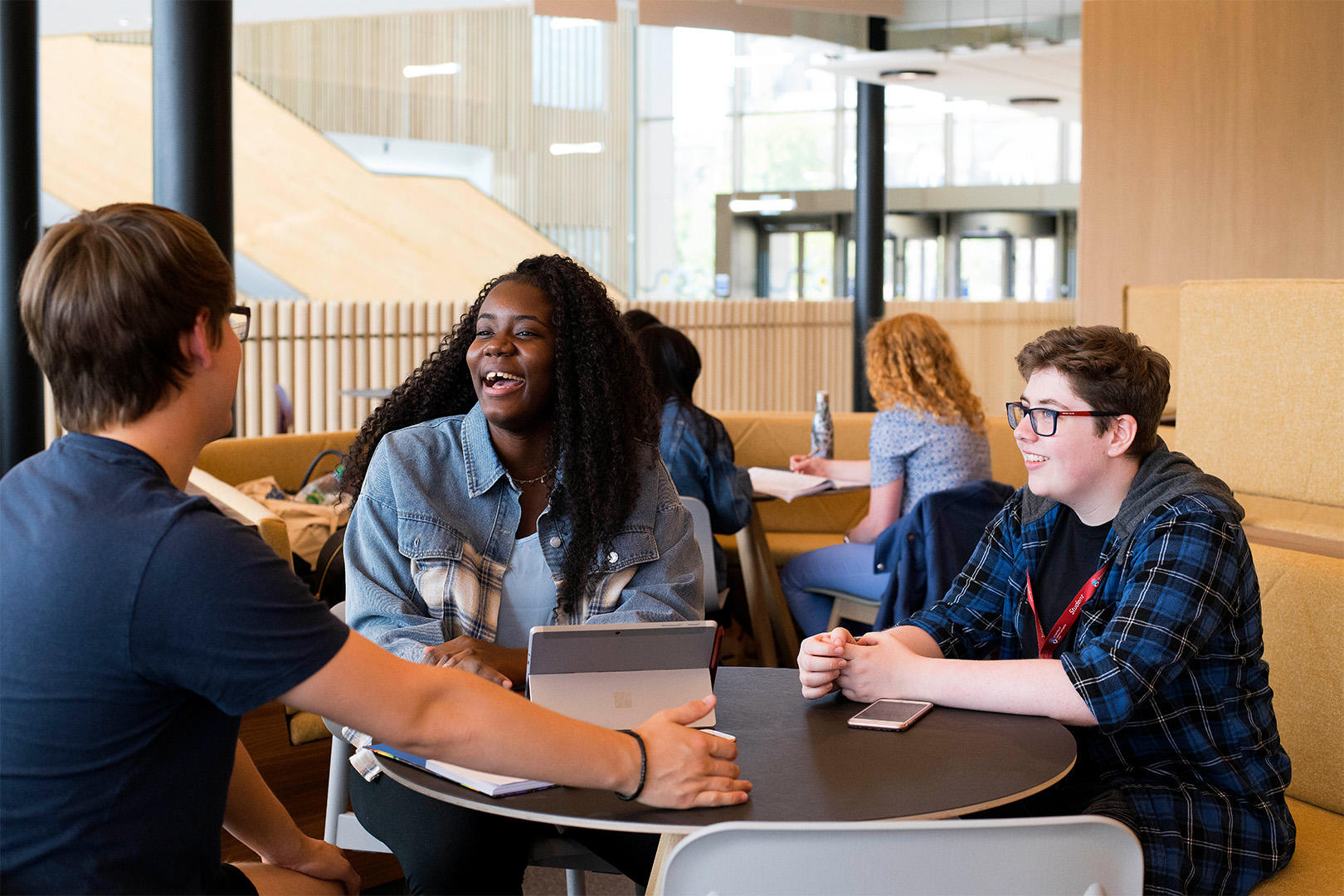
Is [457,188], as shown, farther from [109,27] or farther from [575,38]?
[109,27]

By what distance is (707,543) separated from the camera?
3.86 meters

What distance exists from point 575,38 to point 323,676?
15.1 metres

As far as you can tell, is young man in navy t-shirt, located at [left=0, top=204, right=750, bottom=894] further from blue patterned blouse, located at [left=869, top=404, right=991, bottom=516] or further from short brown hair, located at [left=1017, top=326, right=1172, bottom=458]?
blue patterned blouse, located at [left=869, top=404, right=991, bottom=516]

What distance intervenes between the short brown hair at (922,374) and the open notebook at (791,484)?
421 mm

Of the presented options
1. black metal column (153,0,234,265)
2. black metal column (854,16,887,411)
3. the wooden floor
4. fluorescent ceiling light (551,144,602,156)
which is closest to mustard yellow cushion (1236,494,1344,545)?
Result: the wooden floor

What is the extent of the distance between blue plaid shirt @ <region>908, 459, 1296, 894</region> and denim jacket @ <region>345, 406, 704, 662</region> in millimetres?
748

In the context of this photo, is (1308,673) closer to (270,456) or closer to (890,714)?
(890,714)

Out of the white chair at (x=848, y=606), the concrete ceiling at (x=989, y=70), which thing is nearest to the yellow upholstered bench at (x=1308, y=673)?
the white chair at (x=848, y=606)

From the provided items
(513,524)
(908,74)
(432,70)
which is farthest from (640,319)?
(432,70)

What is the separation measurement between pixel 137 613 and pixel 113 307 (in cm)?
30

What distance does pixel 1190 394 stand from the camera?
9.62 feet

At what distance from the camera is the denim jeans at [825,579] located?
4.26 m

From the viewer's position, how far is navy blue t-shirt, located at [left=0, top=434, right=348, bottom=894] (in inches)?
45.4

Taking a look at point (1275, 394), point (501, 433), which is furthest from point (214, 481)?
point (1275, 394)
